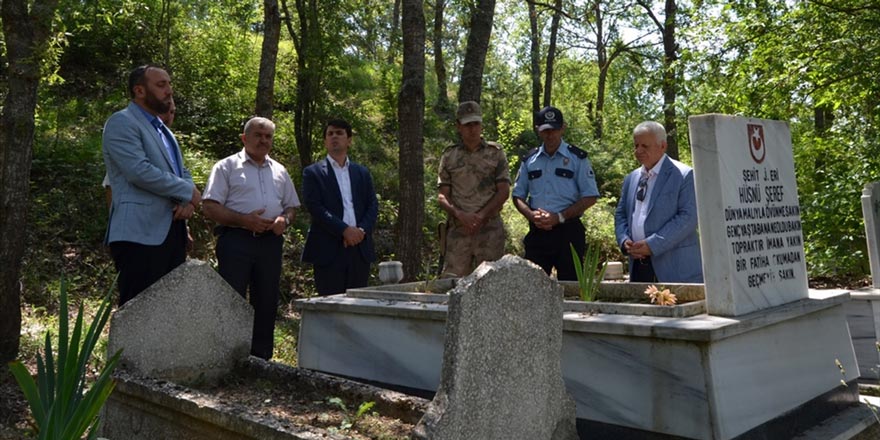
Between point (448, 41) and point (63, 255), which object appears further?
point (448, 41)

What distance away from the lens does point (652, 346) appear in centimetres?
339

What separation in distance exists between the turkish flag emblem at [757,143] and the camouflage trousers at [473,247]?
2109 millimetres

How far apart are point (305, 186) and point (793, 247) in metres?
3.34

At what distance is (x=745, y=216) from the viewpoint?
3.86 metres

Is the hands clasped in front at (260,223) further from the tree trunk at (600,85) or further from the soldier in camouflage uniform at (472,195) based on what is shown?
the tree trunk at (600,85)

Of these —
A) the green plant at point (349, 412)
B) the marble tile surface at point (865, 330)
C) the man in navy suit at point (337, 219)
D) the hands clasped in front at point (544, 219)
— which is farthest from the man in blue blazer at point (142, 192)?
the marble tile surface at point (865, 330)

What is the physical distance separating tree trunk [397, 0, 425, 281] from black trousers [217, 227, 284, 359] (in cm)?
245

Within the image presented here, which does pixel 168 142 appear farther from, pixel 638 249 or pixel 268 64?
pixel 268 64

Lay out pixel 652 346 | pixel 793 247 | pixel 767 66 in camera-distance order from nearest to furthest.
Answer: pixel 652 346, pixel 793 247, pixel 767 66

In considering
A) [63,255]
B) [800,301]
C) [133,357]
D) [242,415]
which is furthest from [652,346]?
[63,255]

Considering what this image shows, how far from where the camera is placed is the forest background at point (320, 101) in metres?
6.84

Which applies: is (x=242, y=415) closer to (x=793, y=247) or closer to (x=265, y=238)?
(x=265, y=238)

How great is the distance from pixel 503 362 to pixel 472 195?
9.98 ft

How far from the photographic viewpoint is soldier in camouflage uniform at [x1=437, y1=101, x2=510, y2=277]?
5.68 meters
